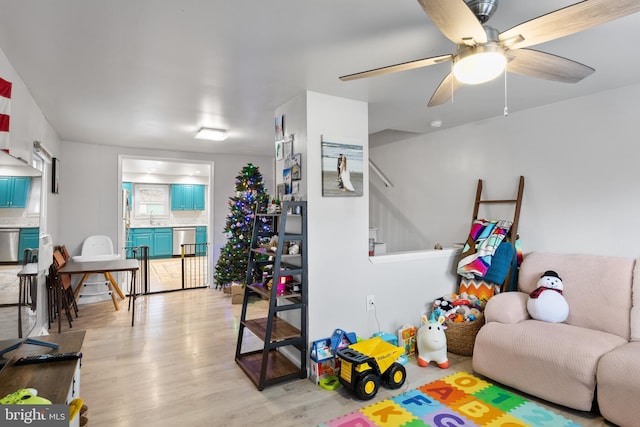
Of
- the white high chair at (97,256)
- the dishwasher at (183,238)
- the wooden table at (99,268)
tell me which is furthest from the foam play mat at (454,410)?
the dishwasher at (183,238)

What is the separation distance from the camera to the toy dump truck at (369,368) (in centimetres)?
239

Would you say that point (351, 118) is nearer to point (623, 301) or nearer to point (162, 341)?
point (623, 301)

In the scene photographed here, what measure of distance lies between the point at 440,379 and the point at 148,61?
3.08 meters

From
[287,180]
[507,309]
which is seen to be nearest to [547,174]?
[507,309]

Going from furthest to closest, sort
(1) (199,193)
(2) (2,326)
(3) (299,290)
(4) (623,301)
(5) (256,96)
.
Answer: (1) (199,193) → (5) (256,96) → (3) (299,290) → (4) (623,301) → (2) (2,326)

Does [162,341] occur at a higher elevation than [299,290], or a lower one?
lower

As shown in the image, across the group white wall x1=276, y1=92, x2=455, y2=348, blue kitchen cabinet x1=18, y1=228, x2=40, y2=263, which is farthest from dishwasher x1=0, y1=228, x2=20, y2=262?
white wall x1=276, y1=92, x2=455, y2=348

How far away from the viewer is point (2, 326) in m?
1.61

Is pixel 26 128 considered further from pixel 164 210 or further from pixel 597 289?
pixel 164 210

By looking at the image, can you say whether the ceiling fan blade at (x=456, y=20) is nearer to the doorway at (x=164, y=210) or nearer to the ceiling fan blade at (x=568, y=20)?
the ceiling fan blade at (x=568, y=20)

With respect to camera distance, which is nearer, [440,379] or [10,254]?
[10,254]

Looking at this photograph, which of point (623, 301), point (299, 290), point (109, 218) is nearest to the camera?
A: point (623, 301)

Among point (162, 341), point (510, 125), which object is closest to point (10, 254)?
point (162, 341)

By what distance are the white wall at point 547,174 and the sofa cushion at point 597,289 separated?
26 centimetres
